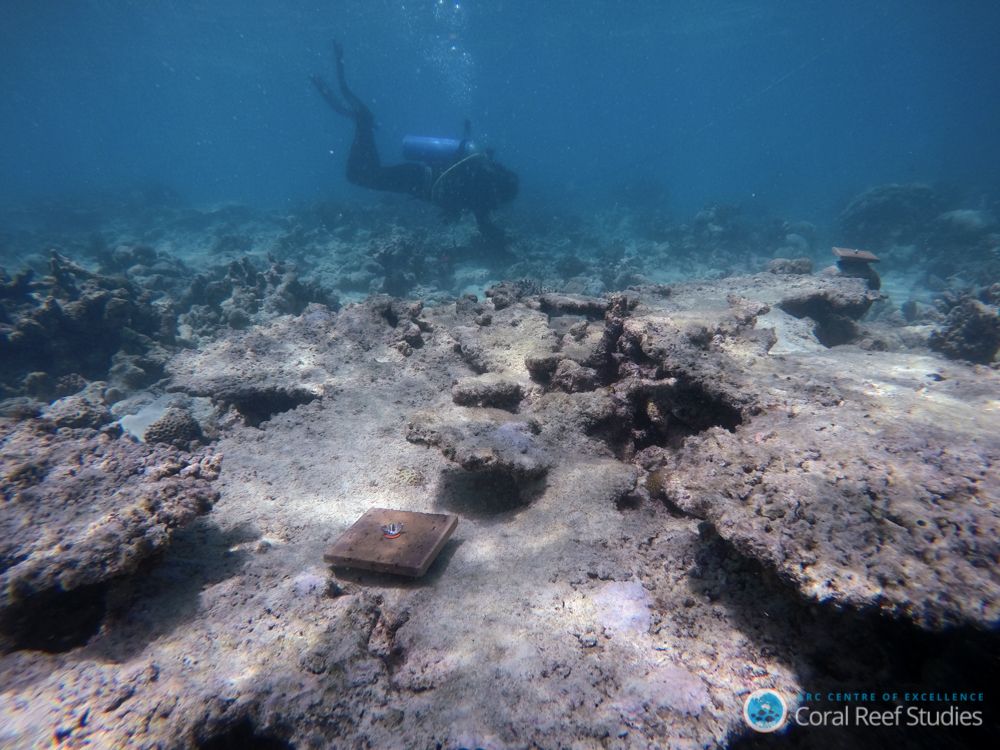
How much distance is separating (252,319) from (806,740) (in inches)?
459

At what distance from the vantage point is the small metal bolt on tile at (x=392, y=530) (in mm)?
3131

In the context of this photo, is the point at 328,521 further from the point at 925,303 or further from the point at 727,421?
the point at 925,303

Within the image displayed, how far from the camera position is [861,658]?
2010 mm

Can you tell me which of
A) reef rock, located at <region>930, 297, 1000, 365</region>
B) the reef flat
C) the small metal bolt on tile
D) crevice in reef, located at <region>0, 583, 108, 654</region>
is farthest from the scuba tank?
crevice in reef, located at <region>0, 583, 108, 654</region>

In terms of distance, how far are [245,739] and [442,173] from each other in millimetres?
15891

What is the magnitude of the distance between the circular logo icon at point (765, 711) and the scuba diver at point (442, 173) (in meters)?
15.7

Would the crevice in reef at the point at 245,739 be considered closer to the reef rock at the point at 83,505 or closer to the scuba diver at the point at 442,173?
the reef rock at the point at 83,505

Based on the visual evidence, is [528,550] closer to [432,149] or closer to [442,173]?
[442,173]

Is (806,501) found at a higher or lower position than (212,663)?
higher

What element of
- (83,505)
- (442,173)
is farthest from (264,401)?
(442,173)

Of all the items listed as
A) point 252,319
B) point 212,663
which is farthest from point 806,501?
point 252,319

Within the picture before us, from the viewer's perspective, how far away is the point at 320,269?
16.7m

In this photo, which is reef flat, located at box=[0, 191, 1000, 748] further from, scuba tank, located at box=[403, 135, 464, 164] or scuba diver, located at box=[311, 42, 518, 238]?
scuba tank, located at box=[403, 135, 464, 164]

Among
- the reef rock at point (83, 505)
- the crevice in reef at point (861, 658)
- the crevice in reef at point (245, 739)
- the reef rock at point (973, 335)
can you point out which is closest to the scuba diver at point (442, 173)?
the reef rock at point (973, 335)
